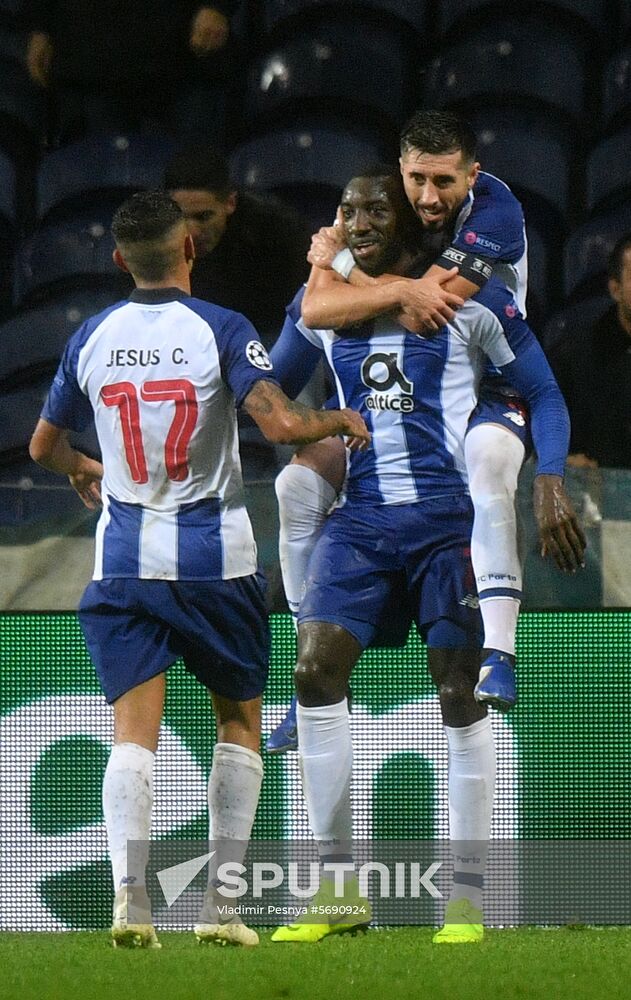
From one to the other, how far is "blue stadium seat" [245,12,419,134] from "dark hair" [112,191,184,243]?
1.37 metres

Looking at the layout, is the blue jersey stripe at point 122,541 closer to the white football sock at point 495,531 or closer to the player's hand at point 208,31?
the white football sock at point 495,531

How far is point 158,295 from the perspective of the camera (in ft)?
13.5

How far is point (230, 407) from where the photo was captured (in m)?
4.08

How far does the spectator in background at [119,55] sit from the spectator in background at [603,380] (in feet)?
4.81

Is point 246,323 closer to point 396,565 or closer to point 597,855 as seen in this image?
point 396,565

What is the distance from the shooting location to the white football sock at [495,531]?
14.0 feet

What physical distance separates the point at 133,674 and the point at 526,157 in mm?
2319

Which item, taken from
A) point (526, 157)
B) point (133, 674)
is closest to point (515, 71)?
point (526, 157)

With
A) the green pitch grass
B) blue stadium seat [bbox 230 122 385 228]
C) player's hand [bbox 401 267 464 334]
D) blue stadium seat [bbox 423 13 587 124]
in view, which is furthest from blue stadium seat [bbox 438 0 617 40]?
the green pitch grass

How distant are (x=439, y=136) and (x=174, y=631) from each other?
1.51m

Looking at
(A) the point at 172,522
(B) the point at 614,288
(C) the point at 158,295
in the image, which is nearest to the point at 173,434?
(A) the point at 172,522

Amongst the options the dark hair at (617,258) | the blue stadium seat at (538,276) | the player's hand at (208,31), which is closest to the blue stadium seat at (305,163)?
the player's hand at (208,31)

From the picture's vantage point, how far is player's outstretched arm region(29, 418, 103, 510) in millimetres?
4332
